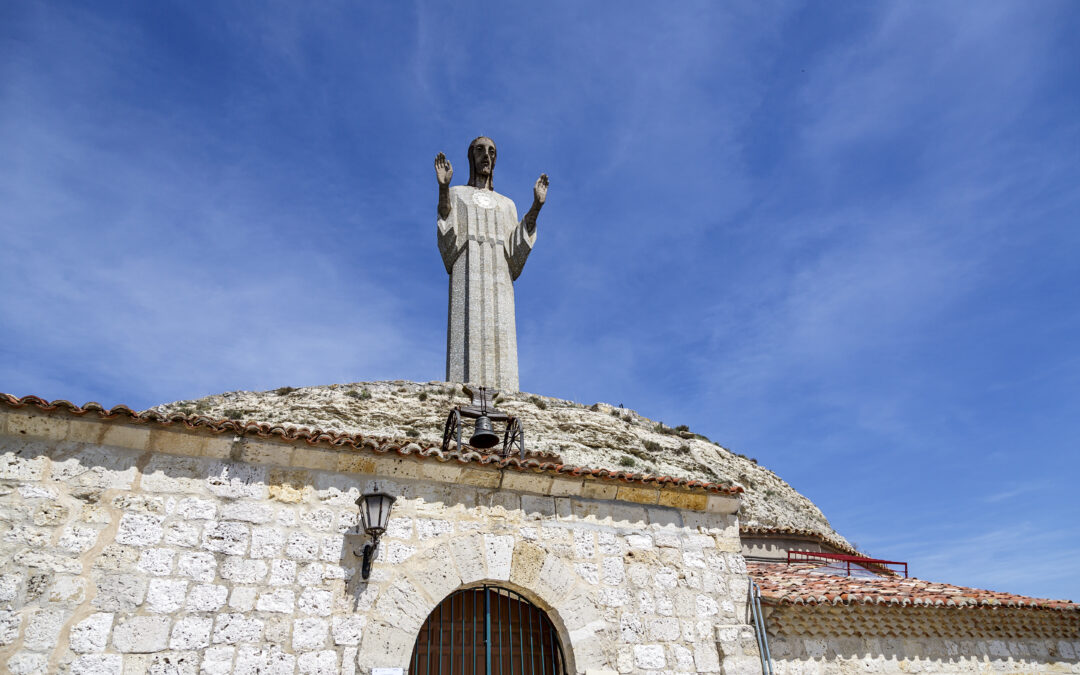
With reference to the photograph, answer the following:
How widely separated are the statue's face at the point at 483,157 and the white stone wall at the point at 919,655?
75.5 feet

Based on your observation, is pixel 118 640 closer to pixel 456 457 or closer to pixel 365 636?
pixel 365 636

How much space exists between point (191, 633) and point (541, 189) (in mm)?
21659

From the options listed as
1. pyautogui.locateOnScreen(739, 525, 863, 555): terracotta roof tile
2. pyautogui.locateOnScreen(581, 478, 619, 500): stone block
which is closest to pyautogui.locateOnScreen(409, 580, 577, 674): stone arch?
pyautogui.locateOnScreen(581, 478, 619, 500): stone block

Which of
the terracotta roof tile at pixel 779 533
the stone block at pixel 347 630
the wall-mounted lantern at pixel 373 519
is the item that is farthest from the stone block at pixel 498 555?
the terracotta roof tile at pixel 779 533

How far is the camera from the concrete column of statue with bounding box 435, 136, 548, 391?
78.6 feet

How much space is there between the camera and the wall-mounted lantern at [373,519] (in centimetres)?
596

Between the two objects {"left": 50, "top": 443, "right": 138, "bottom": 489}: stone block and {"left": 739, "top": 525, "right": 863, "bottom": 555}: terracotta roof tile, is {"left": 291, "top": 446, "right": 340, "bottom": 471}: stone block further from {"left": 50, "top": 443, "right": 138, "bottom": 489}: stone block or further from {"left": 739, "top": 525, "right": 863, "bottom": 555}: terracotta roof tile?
{"left": 739, "top": 525, "right": 863, "bottom": 555}: terracotta roof tile

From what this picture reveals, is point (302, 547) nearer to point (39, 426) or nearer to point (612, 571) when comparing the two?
point (39, 426)

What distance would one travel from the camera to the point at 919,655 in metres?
7.99

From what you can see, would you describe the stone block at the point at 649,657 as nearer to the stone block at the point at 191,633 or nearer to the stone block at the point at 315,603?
the stone block at the point at 315,603

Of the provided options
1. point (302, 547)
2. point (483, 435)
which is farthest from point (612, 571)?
point (302, 547)

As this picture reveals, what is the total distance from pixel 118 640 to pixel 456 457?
2.88m

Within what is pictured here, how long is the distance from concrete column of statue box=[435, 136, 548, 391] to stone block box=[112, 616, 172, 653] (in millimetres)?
17985

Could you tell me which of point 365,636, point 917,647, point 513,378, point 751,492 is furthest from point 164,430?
point 751,492
